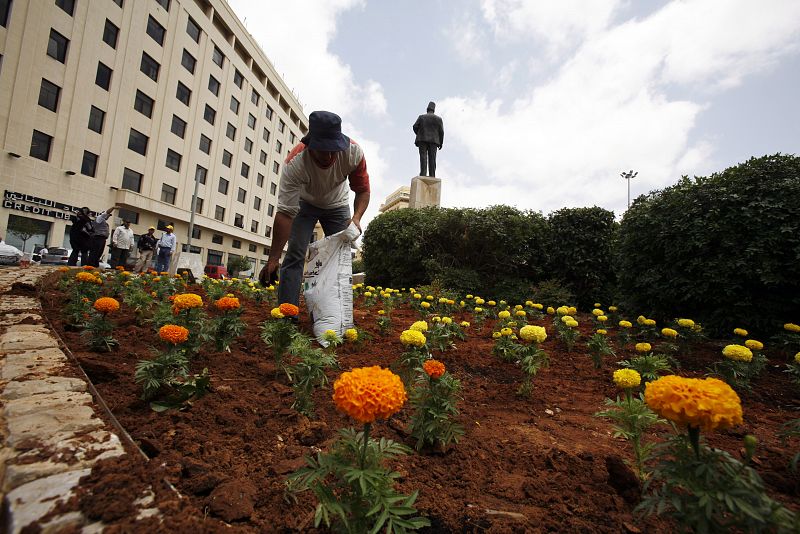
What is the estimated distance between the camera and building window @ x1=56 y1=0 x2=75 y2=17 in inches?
666

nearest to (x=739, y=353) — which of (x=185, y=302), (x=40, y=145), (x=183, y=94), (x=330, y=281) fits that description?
(x=330, y=281)

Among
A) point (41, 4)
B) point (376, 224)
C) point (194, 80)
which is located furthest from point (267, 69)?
point (376, 224)

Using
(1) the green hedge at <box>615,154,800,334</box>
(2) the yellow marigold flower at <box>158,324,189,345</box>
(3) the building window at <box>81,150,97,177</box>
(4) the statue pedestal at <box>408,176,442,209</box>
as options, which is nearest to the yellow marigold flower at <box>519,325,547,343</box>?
(2) the yellow marigold flower at <box>158,324,189,345</box>

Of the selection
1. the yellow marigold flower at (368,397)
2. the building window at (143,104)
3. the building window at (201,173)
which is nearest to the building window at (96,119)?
the building window at (143,104)

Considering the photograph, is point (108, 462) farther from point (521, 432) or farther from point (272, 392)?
point (521, 432)

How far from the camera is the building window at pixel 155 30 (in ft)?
70.4

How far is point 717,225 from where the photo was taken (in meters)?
3.92

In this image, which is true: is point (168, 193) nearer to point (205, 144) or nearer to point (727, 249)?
point (205, 144)

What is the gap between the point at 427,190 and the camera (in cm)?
1179

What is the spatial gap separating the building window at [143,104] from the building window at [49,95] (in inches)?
163

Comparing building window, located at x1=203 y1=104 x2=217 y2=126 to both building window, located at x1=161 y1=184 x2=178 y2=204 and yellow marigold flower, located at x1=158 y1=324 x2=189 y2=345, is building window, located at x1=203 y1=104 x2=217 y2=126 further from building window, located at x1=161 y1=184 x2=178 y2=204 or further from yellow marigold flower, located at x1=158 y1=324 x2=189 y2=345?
yellow marigold flower, located at x1=158 y1=324 x2=189 y2=345

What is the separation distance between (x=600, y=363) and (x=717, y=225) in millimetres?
2523

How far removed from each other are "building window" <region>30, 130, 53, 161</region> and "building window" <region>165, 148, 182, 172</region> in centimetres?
673

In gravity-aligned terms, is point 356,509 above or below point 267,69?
below
